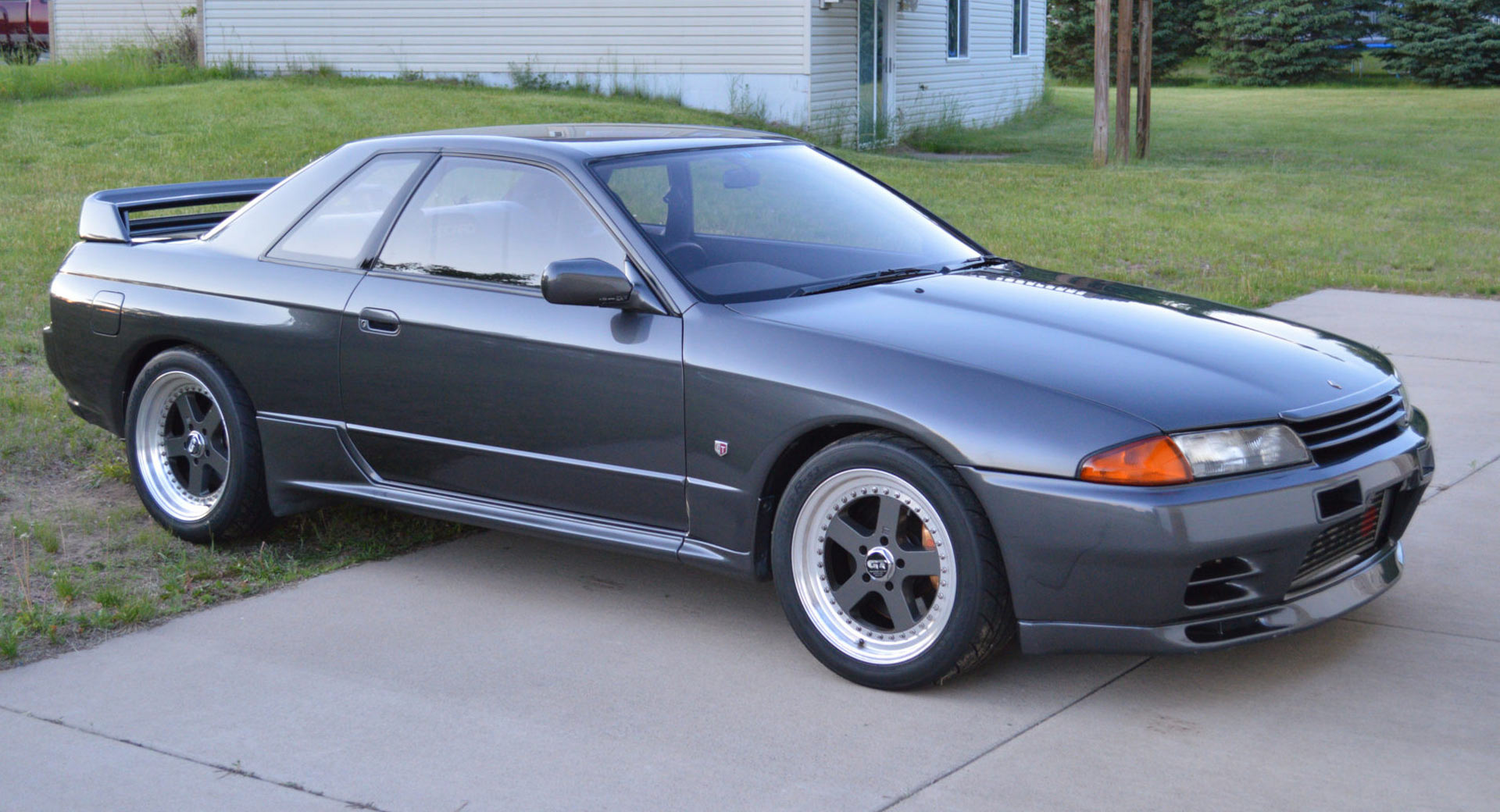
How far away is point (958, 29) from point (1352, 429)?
76.9 feet

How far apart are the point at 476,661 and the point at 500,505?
595mm

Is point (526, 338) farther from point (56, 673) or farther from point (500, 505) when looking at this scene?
point (56, 673)

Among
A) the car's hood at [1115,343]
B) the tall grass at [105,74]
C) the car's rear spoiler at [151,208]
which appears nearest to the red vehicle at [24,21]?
the tall grass at [105,74]

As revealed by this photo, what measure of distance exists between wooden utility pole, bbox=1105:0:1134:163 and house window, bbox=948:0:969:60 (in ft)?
A: 22.2

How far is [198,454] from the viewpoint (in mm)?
5410

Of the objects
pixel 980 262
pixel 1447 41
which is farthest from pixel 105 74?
pixel 1447 41

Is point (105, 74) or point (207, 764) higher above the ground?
point (105, 74)

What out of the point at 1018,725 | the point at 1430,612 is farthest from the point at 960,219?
the point at 1018,725

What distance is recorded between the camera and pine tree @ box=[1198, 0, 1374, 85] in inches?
1768

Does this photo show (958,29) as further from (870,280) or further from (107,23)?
(870,280)

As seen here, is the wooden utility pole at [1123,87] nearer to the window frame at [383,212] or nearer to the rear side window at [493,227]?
the window frame at [383,212]

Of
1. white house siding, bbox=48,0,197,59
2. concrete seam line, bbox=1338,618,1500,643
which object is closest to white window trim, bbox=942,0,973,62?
white house siding, bbox=48,0,197,59

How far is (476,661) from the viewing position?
4289 mm

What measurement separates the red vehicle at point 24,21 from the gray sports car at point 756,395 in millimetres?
A: 26420
